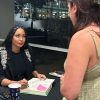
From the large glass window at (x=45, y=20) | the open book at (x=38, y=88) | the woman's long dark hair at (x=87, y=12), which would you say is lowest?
the open book at (x=38, y=88)

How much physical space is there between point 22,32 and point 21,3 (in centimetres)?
173

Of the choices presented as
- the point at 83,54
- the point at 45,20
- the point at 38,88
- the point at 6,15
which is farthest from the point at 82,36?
the point at 6,15

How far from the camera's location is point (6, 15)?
176 inches

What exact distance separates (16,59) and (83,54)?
66.6 inches

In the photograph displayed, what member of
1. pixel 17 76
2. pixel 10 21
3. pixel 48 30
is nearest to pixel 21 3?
pixel 10 21

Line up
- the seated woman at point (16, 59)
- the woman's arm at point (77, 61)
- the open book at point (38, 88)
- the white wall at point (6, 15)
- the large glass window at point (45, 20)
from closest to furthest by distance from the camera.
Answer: the woman's arm at point (77, 61), the open book at point (38, 88), the seated woman at point (16, 59), the large glass window at point (45, 20), the white wall at point (6, 15)

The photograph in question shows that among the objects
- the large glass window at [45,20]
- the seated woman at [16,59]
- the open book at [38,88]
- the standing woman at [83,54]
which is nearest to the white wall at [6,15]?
the large glass window at [45,20]

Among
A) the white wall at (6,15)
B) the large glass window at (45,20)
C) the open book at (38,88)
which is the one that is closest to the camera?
the open book at (38,88)

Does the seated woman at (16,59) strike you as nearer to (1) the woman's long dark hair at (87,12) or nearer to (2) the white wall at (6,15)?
(1) the woman's long dark hair at (87,12)

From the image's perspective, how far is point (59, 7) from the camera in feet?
13.3

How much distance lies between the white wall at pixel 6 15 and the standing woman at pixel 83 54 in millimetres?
3378

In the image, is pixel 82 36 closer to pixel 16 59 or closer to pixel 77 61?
pixel 77 61

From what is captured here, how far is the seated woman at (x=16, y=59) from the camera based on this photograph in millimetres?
2641

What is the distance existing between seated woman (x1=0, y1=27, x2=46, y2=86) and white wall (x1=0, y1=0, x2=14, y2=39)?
1.75 metres
